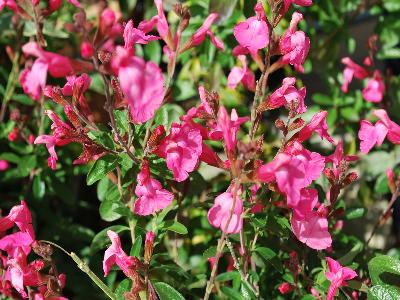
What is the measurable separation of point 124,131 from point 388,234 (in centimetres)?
165

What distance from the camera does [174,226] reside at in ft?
4.17

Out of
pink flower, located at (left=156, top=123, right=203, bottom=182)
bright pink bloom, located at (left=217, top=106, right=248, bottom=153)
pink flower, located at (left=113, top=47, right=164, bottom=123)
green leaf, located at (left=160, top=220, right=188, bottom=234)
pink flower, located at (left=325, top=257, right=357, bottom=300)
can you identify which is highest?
pink flower, located at (left=113, top=47, right=164, bottom=123)

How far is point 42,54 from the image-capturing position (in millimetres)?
919

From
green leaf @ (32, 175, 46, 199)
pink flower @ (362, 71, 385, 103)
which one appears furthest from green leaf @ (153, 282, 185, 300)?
pink flower @ (362, 71, 385, 103)

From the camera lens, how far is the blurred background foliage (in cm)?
165

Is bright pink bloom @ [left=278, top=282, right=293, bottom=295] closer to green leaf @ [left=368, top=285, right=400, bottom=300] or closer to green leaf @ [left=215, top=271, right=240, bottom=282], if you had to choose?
green leaf @ [left=215, top=271, right=240, bottom=282]

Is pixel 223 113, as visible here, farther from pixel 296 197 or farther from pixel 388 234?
pixel 388 234

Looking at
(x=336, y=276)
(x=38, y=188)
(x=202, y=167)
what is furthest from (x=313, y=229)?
(x=38, y=188)

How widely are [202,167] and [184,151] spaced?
820 mm

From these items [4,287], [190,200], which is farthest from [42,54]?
[190,200]

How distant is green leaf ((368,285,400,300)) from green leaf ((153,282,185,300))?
1.26 feet

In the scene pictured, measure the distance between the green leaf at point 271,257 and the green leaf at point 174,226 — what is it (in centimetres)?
19

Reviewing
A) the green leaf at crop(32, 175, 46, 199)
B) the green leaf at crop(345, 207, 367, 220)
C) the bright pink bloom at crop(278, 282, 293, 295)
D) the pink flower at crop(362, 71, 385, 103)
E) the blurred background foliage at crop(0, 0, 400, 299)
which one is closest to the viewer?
the bright pink bloom at crop(278, 282, 293, 295)

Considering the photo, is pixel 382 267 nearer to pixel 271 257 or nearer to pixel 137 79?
pixel 271 257
